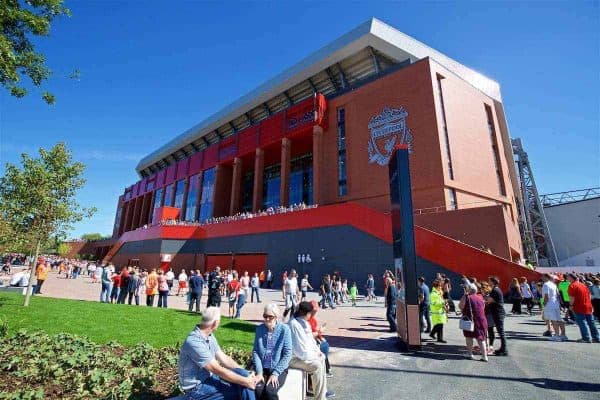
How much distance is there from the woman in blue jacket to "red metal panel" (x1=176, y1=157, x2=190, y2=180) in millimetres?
51091

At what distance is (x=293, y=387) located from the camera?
12.5ft

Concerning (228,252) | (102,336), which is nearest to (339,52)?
(228,252)

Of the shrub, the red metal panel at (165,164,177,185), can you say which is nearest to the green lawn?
the shrub

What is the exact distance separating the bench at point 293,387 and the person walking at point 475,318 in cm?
453

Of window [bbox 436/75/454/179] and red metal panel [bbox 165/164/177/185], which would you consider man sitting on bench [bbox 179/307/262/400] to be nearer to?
window [bbox 436/75/454/179]

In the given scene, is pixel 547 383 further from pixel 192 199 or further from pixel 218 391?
pixel 192 199

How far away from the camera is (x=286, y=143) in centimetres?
3525

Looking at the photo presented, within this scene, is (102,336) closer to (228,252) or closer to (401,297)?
(401,297)

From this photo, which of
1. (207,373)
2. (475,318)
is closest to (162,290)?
(207,373)

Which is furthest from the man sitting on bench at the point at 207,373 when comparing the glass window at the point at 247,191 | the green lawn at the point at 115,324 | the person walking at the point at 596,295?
the glass window at the point at 247,191

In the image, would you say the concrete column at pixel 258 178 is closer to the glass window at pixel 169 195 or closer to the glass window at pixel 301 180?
the glass window at pixel 301 180

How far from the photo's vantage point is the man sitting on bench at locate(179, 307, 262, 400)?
294cm

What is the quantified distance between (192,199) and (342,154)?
94.9ft

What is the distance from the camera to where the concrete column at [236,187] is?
40.8m
